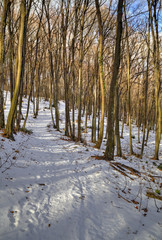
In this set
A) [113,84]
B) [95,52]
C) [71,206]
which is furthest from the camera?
[95,52]

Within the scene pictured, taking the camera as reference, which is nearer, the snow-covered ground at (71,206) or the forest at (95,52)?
the snow-covered ground at (71,206)

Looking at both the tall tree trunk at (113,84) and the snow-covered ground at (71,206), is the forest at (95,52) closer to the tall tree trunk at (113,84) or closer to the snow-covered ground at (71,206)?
the tall tree trunk at (113,84)

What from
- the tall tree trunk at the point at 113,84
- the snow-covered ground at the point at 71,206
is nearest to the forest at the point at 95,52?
the tall tree trunk at the point at 113,84

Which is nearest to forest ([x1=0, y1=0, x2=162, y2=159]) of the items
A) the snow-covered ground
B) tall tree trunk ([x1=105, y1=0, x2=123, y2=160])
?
tall tree trunk ([x1=105, y1=0, x2=123, y2=160])

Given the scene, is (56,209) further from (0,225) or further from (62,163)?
(62,163)

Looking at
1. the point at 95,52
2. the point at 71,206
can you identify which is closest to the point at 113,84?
the point at 71,206

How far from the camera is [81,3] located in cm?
1002

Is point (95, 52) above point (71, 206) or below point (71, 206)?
above

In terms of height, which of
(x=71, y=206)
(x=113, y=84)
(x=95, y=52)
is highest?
(x=95, y=52)

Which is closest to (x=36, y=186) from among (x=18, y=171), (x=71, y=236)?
(x=18, y=171)

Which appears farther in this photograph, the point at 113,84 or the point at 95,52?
the point at 95,52

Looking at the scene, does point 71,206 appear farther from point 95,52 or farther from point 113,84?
point 95,52

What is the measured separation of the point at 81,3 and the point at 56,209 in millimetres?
12888

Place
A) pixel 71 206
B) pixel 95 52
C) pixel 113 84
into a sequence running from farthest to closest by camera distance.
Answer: pixel 95 52, pixel 113 84, pixel 71 206
